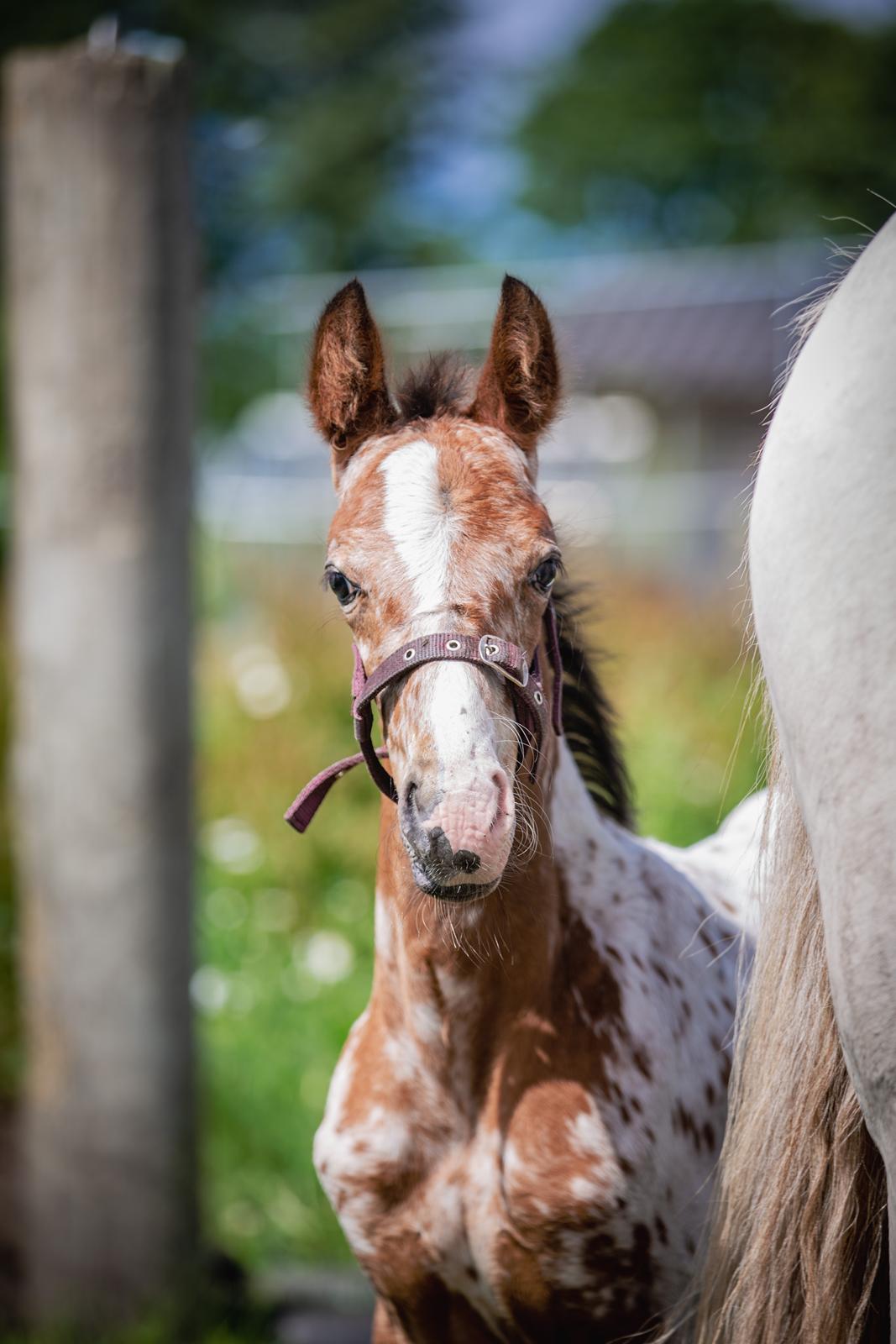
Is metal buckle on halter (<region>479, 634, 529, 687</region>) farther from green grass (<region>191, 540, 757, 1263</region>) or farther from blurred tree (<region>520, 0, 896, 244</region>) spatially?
blurred tree (<region>520, 0, 896, 244</region>)

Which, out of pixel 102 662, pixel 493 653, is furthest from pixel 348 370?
pixel 102 662

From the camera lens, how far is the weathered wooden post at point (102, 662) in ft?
9.86

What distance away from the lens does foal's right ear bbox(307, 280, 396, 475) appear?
180cm

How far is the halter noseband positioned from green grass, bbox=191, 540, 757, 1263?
0.53 m

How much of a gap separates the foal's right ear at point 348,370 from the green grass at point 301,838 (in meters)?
0.75

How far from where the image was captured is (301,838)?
5.36 metres

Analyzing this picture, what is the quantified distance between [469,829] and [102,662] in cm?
192

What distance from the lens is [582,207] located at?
105 feet

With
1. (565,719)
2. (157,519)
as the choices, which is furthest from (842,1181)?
(157,519)

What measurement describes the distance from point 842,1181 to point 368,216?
90.5 ft

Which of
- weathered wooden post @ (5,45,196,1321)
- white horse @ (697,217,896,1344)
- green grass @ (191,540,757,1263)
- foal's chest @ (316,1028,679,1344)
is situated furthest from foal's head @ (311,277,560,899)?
weathered wooden post @ (5,45,196,1321)

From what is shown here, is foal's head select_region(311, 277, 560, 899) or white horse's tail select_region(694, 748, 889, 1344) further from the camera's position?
white horse's tail select_region(694, 748, 889, 1344)

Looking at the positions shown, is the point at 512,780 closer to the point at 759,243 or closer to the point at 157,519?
the point at 157,519

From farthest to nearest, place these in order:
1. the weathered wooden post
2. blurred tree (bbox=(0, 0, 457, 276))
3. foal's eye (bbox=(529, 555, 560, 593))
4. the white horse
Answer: blurred tree (bbox=(0, 0, 457, 276)) < the weathered wooden post < foal's eye (bbox=(529, 555, 560, 593)) < the white horse
